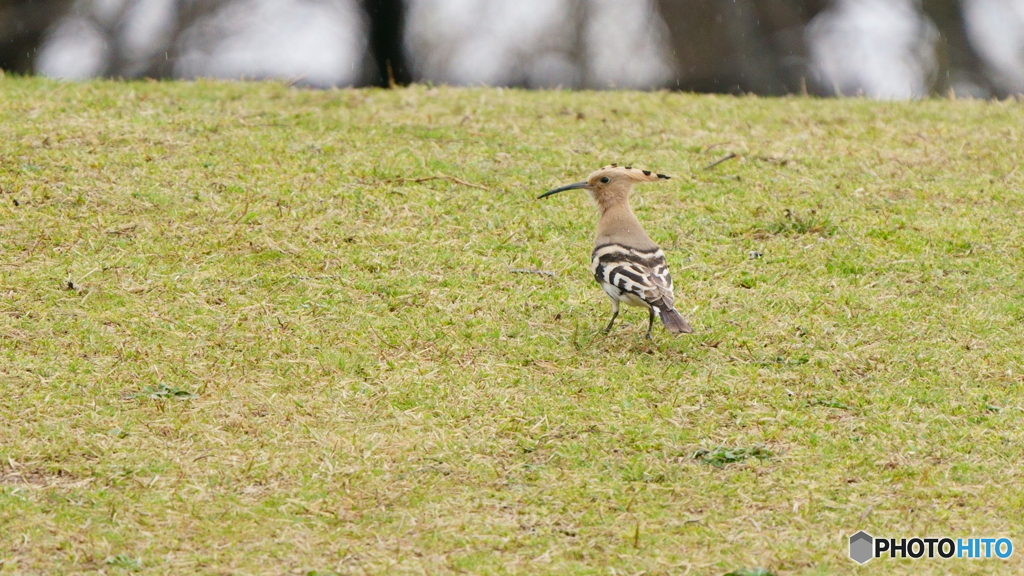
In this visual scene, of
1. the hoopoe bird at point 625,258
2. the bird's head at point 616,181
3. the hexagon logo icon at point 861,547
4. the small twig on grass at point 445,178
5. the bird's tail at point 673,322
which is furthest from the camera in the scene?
the small twig on grass at point 445,178

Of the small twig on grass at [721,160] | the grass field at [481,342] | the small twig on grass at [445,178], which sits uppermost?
the small twig on grass at [721,160]

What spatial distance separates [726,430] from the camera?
663cm

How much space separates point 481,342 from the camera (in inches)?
307

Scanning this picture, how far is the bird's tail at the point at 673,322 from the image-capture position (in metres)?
7.29

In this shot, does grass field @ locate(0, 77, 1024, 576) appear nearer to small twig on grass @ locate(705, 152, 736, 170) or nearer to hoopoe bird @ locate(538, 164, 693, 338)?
small twig on grass @ locate(705, 152, 736, 170)

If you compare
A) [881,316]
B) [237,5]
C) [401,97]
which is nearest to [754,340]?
[881,316]

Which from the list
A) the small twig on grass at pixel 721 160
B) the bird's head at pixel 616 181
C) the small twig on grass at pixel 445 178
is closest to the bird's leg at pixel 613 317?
the bird's head at pixel 616 181

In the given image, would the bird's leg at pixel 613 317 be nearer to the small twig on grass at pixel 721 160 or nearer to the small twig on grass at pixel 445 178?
the small twig on grass at pixel 445 178

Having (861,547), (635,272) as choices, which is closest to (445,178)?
(635,272)

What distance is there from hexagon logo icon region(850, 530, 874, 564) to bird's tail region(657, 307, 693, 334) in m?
2.04

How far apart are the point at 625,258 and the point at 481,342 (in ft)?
3.42

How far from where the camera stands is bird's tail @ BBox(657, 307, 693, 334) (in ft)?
23.9

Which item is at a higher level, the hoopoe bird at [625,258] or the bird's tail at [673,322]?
the hoopoe bird at [625,258]

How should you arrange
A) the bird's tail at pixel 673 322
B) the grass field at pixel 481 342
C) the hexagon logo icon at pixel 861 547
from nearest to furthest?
the hexagon logo icon at pixel 861 547, the grass field at pixel 481 342, the bird's tail at pixel 673 322
